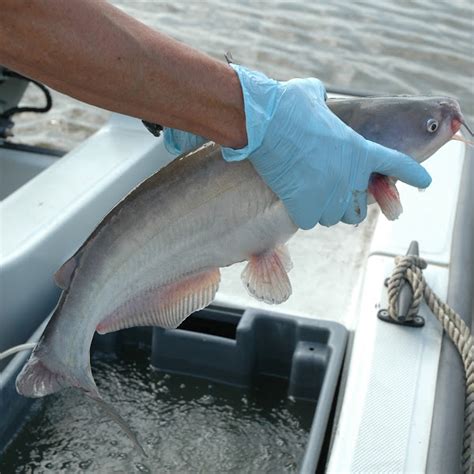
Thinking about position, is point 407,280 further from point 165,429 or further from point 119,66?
point 119,66

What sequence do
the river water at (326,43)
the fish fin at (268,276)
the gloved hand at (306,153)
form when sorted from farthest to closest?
1. the river water at (326,43)
2. the fish fin at (268,276)
3. the gloved hand at (306,153)

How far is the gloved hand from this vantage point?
151cm

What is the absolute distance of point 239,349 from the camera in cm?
254

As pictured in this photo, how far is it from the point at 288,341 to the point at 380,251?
44 cm

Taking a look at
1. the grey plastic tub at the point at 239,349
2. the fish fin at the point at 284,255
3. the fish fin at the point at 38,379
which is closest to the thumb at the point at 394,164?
the fish fin at the point at 284,255

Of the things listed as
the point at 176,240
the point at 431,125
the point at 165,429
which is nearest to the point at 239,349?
the point at 165,429

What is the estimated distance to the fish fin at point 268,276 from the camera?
1633 millimetres

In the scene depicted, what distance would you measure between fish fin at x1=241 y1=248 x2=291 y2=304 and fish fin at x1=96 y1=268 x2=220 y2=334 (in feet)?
0.22

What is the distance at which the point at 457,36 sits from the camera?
7000mm

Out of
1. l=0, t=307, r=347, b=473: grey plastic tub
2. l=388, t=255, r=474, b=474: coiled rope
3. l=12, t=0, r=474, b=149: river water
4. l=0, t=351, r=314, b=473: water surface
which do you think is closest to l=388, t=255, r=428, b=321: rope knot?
l=388, t=255, r=474, b=474: coiled rope

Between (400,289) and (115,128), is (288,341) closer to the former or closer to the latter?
(400,289)

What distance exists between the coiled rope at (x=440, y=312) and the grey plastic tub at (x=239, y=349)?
21 centimetres

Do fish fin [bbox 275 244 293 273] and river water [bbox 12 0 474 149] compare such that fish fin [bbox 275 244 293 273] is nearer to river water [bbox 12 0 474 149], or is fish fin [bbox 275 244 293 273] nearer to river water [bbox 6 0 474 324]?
river water [bbox 6 0 474 324]

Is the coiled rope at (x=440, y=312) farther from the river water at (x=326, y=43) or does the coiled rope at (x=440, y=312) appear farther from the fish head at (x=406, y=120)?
the river water at (x=326, y=43)
